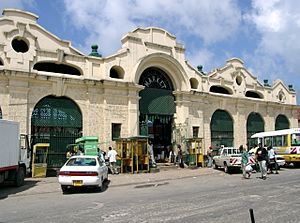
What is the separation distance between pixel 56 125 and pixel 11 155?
271 inches

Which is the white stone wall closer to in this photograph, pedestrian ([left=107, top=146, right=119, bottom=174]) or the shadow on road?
pedestrian ([left=107, top=146, right=119, bottom=174])

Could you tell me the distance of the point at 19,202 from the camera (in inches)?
457

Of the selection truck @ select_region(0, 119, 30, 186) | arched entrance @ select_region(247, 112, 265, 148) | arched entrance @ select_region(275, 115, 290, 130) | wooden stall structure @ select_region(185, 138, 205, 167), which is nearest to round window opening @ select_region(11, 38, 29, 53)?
truck @ select_region(0, 119, 30, 186)

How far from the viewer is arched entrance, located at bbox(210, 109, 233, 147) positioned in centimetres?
2994

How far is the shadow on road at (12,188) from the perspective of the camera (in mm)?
14091

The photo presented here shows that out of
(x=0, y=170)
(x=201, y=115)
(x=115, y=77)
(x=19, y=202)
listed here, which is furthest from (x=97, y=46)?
(x=19, y=202)

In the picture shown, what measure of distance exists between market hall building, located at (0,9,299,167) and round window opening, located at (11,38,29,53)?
57mm

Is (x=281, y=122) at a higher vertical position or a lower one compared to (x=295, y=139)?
higher

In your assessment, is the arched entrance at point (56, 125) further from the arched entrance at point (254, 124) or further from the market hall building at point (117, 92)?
the arched entrance at point (254, 124)

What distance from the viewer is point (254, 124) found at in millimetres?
33469

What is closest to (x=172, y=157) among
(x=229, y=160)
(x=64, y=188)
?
(x=229, y=160)

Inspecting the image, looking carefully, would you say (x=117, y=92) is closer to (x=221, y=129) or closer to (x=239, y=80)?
(x=221, y=129)

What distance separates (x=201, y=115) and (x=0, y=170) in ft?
58.9

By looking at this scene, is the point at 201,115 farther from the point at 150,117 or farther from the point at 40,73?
the point at 40,73
